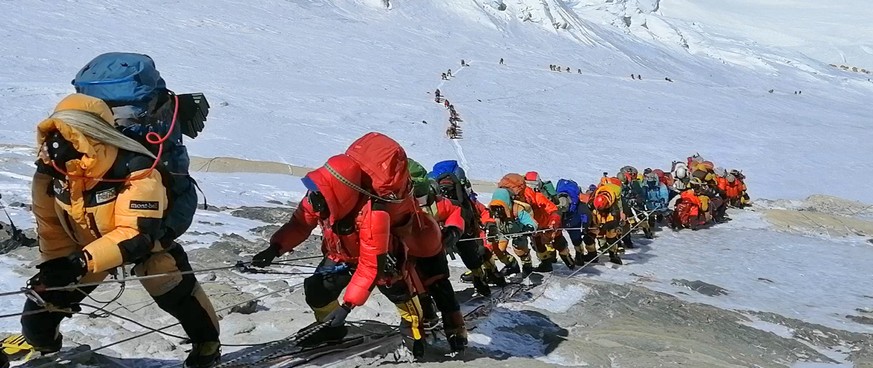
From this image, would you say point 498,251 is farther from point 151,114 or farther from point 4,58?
point 4,58

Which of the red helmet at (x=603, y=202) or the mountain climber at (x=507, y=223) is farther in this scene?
the red helmet at (x=603, y=202)

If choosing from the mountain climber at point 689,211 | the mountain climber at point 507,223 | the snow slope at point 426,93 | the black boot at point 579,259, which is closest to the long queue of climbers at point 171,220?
the mountain climber at point 507,223

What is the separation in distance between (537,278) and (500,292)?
852 mm

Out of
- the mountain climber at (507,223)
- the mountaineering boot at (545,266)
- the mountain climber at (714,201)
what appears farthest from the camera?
the mountain climber at (714,201)

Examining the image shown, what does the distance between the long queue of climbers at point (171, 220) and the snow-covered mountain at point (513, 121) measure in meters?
0.75

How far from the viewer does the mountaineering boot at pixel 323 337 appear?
5027mm

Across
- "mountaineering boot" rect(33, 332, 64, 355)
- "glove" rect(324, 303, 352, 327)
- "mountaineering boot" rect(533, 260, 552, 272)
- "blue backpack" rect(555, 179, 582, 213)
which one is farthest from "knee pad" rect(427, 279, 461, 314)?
"blue backpack" rect(555, 179, 582, 213)

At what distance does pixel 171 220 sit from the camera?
397cm

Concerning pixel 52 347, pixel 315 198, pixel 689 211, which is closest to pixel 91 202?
pixel 52 347

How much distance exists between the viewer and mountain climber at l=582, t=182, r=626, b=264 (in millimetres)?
11383

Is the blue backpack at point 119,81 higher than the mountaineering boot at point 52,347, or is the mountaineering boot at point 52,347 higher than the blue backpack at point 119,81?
the blue backpack at point 119,81

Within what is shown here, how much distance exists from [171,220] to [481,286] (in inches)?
166

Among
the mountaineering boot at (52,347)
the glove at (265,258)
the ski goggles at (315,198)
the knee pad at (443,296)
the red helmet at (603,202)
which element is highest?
the ski goggles at (315,198)

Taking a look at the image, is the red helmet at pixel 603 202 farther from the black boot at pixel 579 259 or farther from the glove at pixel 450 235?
the glove at pixel 450 235
